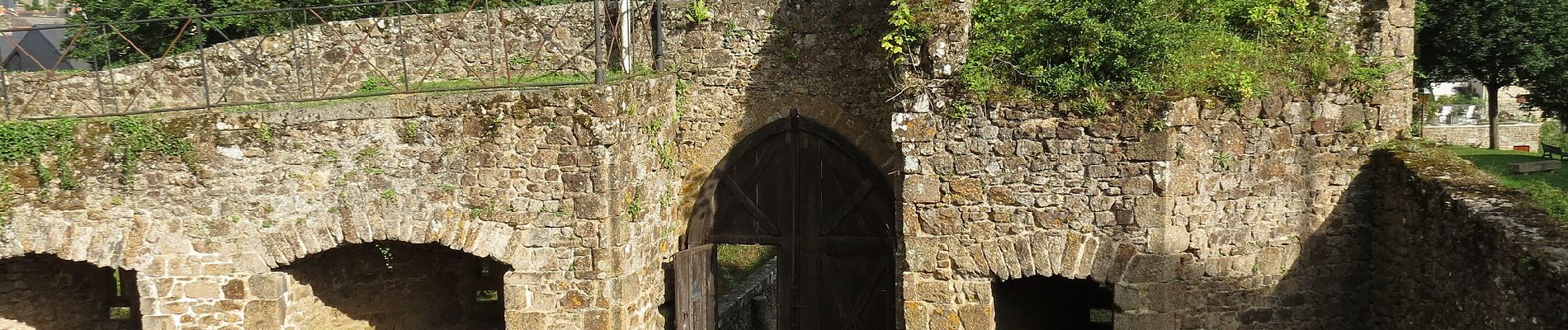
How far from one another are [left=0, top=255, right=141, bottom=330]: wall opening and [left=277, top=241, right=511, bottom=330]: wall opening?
2.46m

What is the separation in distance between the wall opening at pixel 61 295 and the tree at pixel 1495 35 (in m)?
16.4

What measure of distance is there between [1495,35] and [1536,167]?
775 cm

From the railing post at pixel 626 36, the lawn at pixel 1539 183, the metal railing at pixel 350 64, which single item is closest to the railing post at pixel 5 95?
the metal railing at pixel 350 64

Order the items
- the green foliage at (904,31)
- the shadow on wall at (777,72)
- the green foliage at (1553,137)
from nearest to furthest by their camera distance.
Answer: the green foliage at (904,31), the shadow on wall at (777,72), the green foliage at (1553,137)

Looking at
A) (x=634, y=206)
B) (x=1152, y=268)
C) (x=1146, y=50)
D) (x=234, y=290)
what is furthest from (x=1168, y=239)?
(x=234, y=290)

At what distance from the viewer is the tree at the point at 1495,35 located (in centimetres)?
1545

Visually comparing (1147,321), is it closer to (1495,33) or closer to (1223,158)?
(1223,158)

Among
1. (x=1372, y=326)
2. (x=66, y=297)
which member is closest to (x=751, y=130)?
(x=1372, y=326)

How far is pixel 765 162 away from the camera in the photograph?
9.33 meters

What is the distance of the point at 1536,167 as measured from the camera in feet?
30.3

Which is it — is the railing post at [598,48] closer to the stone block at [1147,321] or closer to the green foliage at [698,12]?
the green foliage at [698,12]

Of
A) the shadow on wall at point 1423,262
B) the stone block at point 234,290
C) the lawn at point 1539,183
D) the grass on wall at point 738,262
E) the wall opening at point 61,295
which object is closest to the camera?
the shadow on wall at point 1423,262

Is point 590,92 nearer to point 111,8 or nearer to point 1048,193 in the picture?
point 1048,193

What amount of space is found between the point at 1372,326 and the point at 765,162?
4.80 metres
